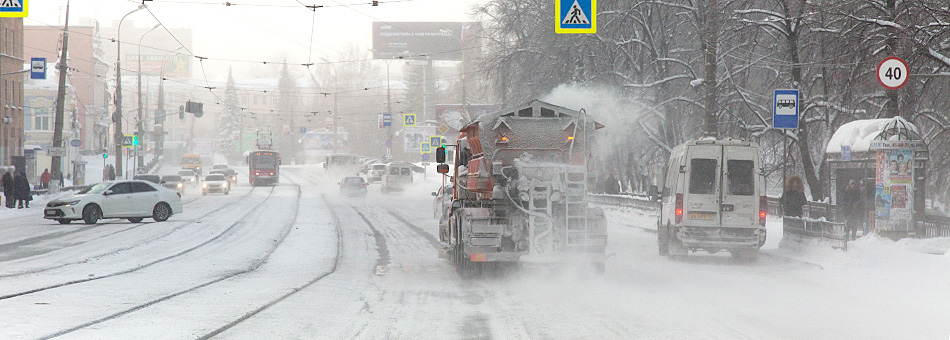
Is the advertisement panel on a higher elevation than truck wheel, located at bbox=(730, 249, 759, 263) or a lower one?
higher

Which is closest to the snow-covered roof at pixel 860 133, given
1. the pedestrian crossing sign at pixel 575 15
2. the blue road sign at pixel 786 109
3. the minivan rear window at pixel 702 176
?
the blue road sign at pixel 786 109

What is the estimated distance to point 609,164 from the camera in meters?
42.4

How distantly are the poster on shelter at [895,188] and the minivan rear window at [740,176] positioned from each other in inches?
96.9

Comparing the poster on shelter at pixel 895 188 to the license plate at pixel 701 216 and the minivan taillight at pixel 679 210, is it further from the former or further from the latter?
the minivan taillight at pixel 679 210

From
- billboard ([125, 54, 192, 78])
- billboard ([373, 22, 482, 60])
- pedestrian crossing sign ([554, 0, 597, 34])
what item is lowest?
pedestrian crossing sign ([554, 0, 597, 34])

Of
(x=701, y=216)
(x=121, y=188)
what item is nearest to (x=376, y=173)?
(x=121, y=188)

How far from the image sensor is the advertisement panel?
53.9 feet

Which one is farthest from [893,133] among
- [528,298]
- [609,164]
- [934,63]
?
[609,164]

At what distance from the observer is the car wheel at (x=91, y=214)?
26719 millimetres

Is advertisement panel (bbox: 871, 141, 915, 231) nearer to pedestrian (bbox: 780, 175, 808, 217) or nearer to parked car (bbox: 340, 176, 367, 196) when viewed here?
pedestrian (bbox: 780, 175, 808, 217)

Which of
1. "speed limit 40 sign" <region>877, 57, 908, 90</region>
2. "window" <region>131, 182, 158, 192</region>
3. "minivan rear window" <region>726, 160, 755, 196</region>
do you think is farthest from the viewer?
"window" <region>131, 182, 158, 192</region>

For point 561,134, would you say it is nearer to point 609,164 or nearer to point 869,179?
point 869,179

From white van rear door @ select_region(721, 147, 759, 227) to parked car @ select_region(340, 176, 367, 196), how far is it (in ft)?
132

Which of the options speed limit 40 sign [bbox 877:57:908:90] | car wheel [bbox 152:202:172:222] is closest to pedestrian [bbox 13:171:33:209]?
car wheel [bbox 152:202:172:222]
